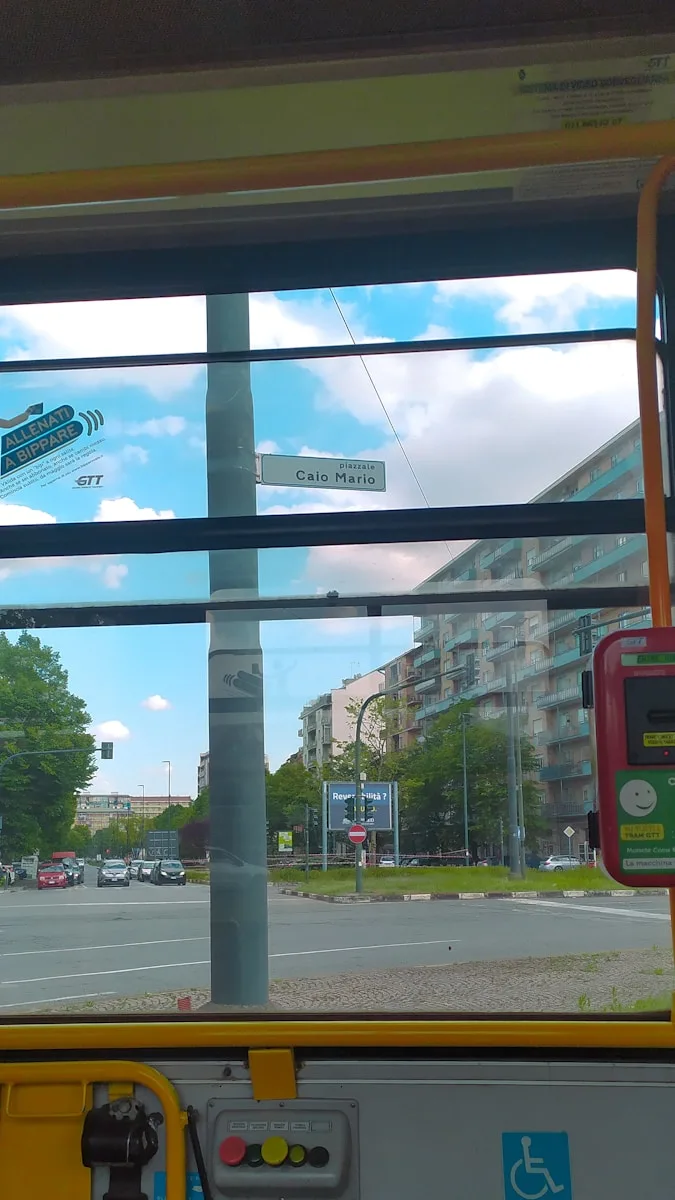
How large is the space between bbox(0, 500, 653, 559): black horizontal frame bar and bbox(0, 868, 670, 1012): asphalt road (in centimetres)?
68

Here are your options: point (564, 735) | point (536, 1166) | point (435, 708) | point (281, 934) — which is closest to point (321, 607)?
point (435, 708)

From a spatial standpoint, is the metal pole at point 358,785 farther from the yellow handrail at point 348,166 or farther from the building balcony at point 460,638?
the yellow handrail at point 348,166

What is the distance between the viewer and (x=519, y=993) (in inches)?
71.2

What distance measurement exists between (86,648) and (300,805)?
523 mm

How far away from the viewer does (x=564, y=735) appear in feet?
5.88

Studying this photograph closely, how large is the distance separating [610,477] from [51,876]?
1360 mm

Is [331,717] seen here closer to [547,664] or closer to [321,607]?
[321,607]

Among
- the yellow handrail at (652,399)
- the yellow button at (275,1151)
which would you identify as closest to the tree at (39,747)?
the yellow button at (275,1151)

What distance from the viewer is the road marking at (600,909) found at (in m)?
1.71

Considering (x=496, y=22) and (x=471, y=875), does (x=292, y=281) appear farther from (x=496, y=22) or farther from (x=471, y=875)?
(x=471, y=875)

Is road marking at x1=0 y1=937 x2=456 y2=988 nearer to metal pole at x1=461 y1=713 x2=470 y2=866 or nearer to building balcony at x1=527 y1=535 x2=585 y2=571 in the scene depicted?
metal pole at x1=461 y1=713 x2=470 y2=866

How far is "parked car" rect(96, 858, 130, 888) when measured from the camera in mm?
1793

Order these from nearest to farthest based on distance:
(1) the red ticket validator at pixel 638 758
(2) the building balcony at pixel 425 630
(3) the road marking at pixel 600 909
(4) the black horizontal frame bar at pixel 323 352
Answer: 1. (1) the red ticket validator at pixel 638 758
2. (3) the road marking at pixel 600 909
3. (2) the building balcony at pixel 425 630
4. (4) the black horizontal frame bar at pixel 323 352

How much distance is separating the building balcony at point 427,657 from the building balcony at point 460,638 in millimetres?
19
